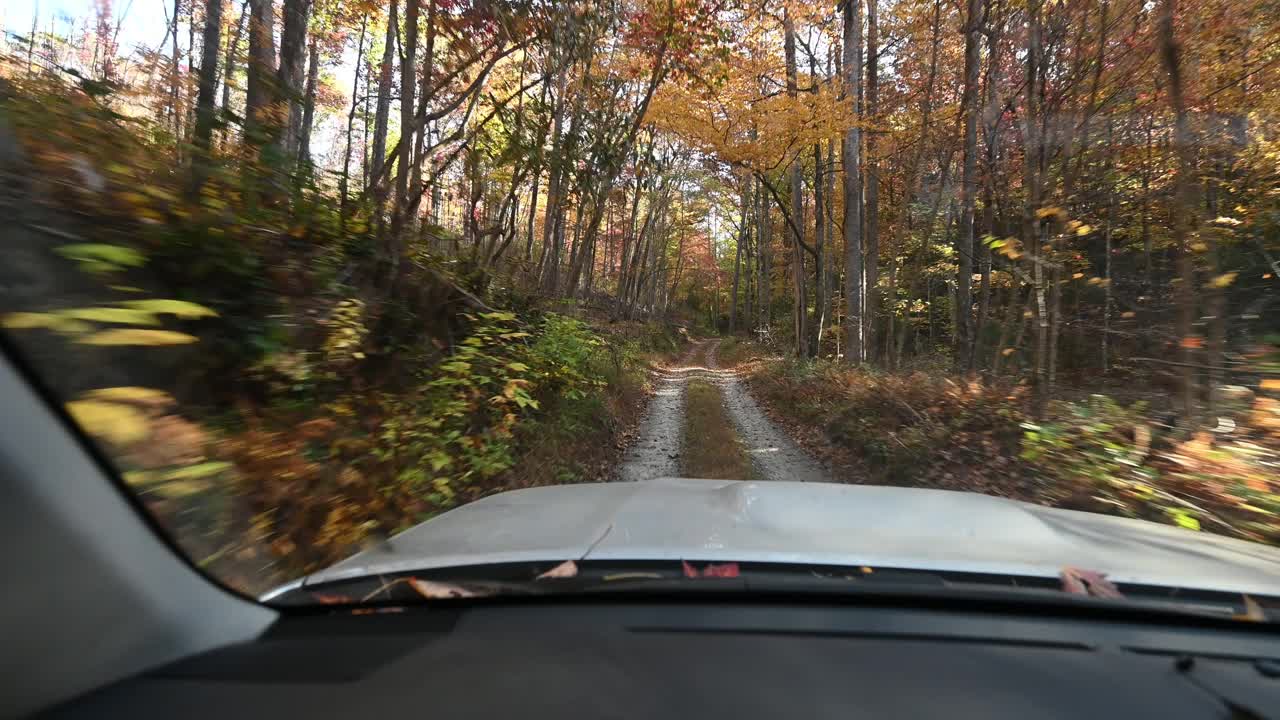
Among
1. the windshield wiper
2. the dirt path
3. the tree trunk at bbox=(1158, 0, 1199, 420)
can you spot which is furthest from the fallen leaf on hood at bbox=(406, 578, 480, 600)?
the tree trunk at bbox=(1158, 0, 1199, 420)

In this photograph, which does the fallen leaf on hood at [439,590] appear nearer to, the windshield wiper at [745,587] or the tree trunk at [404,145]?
the windshield wiper at [745,587]

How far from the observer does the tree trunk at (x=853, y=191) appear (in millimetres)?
11836

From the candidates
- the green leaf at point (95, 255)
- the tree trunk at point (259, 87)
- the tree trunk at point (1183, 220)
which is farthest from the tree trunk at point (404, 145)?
the tree trunk at point (1183, 220)

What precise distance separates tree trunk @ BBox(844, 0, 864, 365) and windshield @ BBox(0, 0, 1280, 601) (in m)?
0.08

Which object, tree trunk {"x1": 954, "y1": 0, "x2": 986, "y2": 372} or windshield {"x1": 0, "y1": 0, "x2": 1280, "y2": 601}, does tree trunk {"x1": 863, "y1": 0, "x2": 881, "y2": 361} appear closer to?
windshield {"x1": 0, "y1": 0, "x2": 1280, "y2": 601}

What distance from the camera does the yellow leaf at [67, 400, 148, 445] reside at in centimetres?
165

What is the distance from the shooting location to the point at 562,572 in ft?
5.97

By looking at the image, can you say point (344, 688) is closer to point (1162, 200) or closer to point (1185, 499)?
point (1185, 499)

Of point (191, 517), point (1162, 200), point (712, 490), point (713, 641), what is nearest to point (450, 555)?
point (713, 641)

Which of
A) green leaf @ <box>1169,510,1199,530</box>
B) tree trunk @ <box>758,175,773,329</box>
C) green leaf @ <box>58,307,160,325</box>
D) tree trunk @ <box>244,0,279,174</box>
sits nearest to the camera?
green leaf @ <box>58,307,160,325</box>

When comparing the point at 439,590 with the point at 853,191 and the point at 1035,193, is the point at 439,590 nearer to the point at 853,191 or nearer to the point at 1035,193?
the point at 1035,193

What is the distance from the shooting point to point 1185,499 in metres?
4.58

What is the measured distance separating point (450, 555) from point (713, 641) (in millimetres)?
923

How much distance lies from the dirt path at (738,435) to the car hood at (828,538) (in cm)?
475
